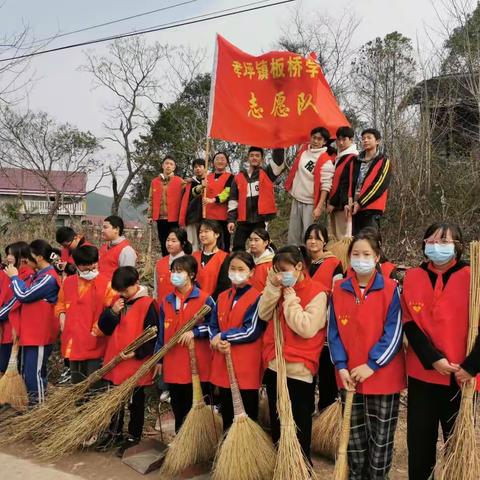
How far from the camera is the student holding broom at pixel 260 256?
4.25 metres

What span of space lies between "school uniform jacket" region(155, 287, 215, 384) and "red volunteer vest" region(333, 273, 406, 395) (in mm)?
1257

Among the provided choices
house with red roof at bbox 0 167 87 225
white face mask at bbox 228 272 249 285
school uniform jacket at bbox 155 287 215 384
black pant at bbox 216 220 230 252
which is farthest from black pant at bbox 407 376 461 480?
house with red roof at bbox 0 167 87 225

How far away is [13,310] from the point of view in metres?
4.93

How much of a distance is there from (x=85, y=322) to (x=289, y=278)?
199 centimetres

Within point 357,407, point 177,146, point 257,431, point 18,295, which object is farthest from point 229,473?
point 177,146

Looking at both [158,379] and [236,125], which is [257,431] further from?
[236,125]

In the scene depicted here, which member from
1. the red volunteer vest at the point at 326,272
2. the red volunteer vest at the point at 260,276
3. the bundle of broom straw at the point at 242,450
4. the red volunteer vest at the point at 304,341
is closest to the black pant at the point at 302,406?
the red volunteer vest at the point at 304,341

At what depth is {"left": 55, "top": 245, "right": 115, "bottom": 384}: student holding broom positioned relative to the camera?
434 centimetres

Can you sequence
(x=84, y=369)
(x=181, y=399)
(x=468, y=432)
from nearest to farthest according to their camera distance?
(x=468, y=432), (x=181, y=399), (x=84, y=369)

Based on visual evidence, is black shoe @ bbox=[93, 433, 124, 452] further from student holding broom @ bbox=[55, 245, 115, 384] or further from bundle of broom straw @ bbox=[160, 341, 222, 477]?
bundle of broom straw @ bbox=[160, 341, 222, 477]

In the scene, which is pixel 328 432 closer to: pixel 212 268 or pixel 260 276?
pixel 260 276

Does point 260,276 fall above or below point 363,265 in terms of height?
below

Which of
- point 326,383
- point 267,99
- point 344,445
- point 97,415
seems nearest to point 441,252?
point 344,445

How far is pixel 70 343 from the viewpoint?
14.3 ft
